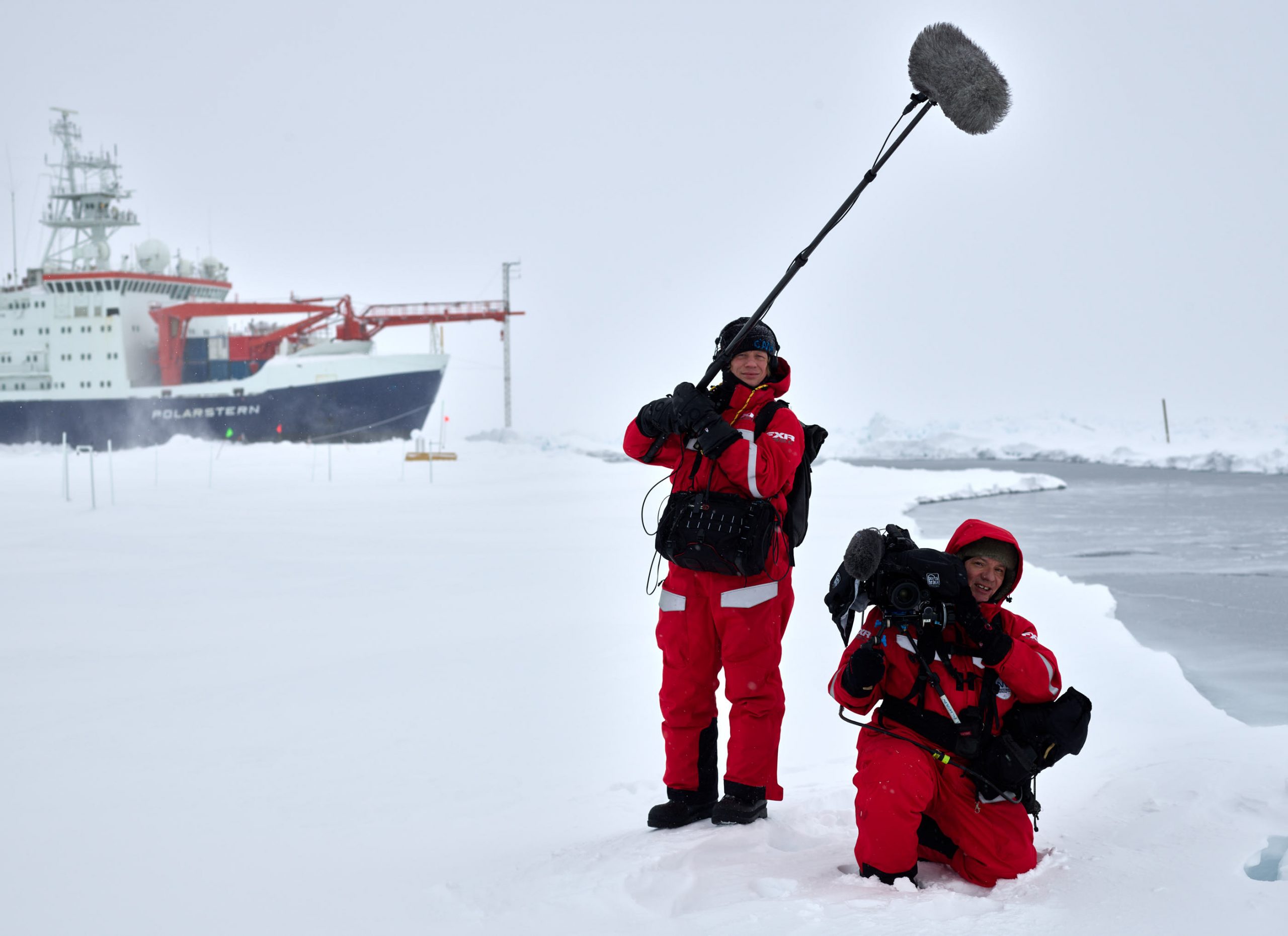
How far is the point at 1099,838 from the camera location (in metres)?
2.23

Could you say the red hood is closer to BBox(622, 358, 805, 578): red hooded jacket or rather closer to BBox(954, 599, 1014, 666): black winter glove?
BBox(954, 599, 1014, 666): black winter glove

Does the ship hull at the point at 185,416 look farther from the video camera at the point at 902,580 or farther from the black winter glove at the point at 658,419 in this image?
the video camera at the point at 902,580

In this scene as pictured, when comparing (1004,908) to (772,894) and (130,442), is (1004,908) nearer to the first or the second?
(772,894)

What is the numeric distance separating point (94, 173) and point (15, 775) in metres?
36.0

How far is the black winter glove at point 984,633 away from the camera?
2.05m

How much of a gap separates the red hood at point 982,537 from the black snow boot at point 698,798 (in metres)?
0.81

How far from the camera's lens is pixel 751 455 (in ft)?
7.79

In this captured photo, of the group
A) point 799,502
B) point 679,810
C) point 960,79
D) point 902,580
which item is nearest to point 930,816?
point 902,580

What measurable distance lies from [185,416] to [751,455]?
108 feet

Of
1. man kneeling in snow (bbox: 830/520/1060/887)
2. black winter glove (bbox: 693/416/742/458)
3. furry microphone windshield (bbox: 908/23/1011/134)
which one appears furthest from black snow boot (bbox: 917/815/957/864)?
furry microphone windshield (bbox: 908/23/1011/134)

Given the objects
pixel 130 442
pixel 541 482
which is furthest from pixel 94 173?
pixel 541 482

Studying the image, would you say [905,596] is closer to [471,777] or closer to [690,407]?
[690,407]

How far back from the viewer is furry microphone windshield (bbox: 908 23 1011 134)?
99.7 inches

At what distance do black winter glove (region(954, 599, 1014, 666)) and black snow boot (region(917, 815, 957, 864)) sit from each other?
0.39m
